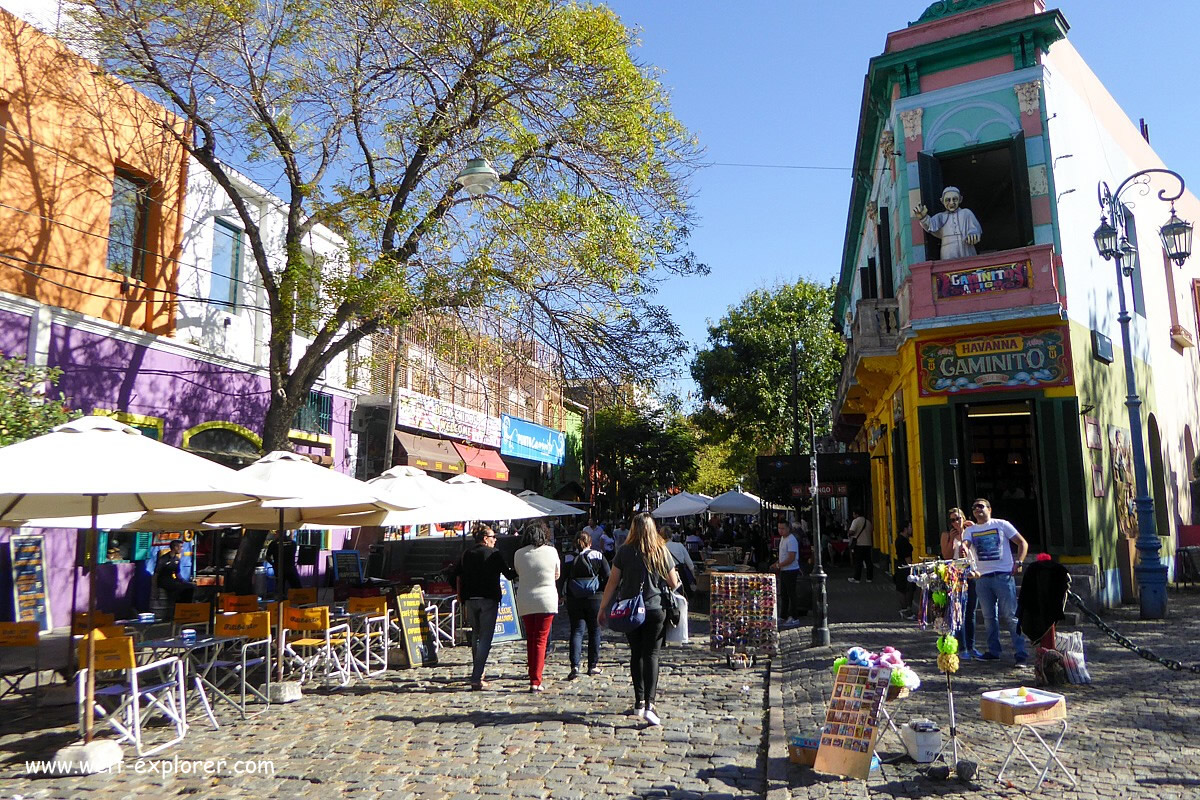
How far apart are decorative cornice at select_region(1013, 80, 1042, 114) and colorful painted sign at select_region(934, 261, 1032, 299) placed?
2600 millimetres

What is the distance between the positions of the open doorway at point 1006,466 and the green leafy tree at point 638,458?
71.6 ft

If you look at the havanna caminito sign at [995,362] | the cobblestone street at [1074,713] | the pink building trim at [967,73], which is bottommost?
the cobblestone street at [1074,713]

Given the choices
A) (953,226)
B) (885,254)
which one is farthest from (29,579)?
(885,254)

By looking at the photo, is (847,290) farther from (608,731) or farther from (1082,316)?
(608,731)

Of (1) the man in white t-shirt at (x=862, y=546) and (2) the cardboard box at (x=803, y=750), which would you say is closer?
(2) the cardboard box at (x=803, y=750)

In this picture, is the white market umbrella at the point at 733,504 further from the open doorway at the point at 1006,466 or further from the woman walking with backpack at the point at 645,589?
the woman walking with backpack at the point at 645,589

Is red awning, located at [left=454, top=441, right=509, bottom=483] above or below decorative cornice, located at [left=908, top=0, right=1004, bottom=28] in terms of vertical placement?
below

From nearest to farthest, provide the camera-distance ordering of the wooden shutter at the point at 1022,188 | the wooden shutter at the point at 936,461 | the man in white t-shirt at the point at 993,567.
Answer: the man in white t-shirt at the point at 993,567, the wooden shutter at the point at 1022,188, the wooden shutter at the point at 936,461

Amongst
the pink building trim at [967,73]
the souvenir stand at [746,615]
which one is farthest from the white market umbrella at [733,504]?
the pink building trim at [967,73]

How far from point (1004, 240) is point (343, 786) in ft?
52.7

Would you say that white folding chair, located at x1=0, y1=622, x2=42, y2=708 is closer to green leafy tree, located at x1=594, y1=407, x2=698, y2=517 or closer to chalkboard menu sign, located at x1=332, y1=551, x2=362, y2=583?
chalkboard menu sign, located at x1=332, y1=551, x2=362, y2=583

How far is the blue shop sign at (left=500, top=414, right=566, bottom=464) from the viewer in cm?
2786

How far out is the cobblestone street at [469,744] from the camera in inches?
214

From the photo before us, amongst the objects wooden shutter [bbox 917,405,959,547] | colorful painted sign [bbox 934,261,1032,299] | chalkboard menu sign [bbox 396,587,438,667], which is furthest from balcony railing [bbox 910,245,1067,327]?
chalkboard menu sign [bbox 396,587,438,667]
